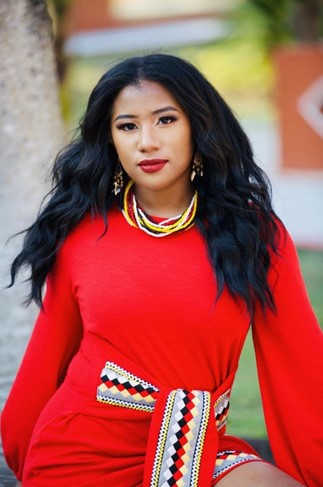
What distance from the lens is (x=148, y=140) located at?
272 cm

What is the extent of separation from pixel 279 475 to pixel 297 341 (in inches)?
15.7

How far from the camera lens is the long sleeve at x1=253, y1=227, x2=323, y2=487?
9.07ft

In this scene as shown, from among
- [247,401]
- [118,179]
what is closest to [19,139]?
[118,179]

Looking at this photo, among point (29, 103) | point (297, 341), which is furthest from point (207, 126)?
Answer: point (29, 103)

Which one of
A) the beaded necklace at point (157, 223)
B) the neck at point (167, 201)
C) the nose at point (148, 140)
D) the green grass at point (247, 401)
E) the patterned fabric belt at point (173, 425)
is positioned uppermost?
the nose at point (148, 140)

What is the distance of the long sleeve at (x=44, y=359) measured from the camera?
2963 mm

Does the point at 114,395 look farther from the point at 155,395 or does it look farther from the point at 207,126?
the point at 207,126

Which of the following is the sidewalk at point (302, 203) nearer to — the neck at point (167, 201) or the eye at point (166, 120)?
the neck at point (167, 201)

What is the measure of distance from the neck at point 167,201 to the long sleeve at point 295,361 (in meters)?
0.34

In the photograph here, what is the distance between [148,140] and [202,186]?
0.96 feet

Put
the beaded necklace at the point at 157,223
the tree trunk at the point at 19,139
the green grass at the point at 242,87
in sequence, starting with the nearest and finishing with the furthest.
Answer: the beaded necklace at the point at 157,223
the tree trunk at the point at 19,139
the green grass at the point at 242,87

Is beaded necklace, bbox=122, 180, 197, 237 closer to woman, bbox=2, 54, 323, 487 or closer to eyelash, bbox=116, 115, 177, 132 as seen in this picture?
woman, bbox=2, 54, 323, 487

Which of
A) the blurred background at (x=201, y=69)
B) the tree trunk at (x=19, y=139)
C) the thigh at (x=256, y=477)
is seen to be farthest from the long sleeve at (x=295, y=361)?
the tree trunk at (x=19, y=139)

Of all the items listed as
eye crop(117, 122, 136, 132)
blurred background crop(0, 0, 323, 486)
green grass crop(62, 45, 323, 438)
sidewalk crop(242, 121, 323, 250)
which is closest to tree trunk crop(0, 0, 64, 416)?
blurred background crop(0, 0, 323, 486)
